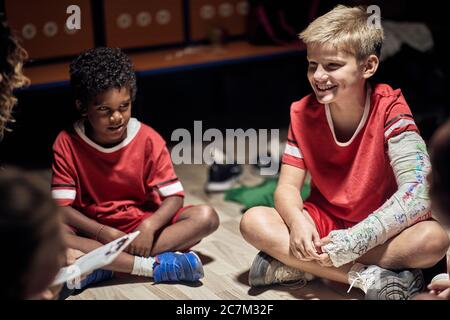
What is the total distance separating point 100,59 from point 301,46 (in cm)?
133

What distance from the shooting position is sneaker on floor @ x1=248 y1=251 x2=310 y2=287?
5.94ft

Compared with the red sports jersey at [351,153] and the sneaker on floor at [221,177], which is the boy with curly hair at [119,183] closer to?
the red sports jersey at [351,153]

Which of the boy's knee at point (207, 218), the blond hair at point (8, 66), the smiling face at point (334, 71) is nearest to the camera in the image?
the blond hair at point (8, 66)

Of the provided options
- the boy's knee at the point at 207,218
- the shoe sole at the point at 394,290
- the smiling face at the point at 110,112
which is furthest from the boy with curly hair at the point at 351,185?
the smiling face at the point at 110,112

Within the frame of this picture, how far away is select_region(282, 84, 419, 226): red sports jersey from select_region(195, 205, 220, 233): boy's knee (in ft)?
0.81

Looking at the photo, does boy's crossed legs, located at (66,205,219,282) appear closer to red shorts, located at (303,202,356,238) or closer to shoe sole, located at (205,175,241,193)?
red shorts, located at (303,202,356,238)

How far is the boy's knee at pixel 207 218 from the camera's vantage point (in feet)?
6.40

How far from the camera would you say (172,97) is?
3.40 m

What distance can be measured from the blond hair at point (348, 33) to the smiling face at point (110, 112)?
472mm

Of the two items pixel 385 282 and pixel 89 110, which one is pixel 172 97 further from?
pixel 385 282

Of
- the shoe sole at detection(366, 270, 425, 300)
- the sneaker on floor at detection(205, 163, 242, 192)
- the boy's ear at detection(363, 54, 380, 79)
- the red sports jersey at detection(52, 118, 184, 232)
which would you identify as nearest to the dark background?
the sneaker on floor at detection(205, 163, 242, 192)

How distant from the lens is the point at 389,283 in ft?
5.44

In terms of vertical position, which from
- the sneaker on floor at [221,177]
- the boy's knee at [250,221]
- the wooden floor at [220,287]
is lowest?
the wooden floor at [220,287]
